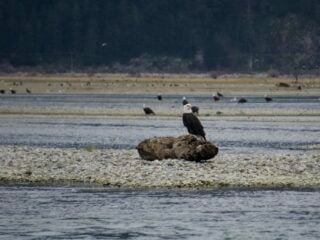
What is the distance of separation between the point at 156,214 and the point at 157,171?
6.15 metres

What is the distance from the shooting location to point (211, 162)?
98.7ft

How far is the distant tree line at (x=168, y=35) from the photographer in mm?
155125

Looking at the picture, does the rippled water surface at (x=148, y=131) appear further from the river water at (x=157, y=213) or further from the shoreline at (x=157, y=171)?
the shoreline at (x=157, y=171)

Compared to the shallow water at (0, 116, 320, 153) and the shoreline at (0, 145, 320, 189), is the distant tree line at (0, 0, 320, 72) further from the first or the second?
the shoreline at (0, 145, 320, 189)

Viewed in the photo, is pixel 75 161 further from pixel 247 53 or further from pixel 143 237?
pixel 247 53

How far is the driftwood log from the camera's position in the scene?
29422 mm

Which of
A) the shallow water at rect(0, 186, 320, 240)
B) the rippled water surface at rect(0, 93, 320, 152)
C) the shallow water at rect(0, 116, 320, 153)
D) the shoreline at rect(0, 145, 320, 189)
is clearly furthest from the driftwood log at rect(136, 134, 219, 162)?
the rippled water surface at rect(0, 93, 320, 152)

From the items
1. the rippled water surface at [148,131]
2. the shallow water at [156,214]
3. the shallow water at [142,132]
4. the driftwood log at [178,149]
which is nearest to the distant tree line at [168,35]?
the rippled water surface at [148,131]

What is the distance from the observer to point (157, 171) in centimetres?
2827

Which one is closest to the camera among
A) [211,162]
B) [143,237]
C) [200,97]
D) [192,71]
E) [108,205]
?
[143,237]

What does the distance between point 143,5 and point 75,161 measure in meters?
137

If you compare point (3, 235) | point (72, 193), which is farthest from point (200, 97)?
point (3, 235)

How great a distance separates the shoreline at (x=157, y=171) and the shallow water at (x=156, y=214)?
3.34ft

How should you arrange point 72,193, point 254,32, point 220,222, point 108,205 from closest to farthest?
point 220,222 < point 108,205 < point 72,193 < point 254,32
